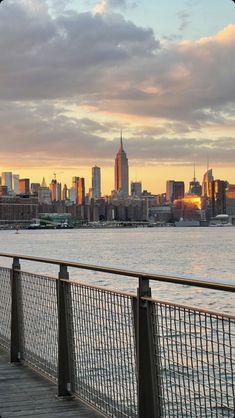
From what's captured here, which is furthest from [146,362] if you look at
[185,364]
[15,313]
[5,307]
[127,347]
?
[5,307]

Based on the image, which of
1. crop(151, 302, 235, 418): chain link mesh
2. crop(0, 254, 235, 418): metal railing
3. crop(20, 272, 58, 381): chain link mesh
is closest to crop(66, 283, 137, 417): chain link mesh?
crop(0, 254, 235, 418): metal railing

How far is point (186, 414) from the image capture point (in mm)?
4828

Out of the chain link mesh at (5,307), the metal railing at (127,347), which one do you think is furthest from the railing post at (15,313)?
the chain link mesh at (5,307)

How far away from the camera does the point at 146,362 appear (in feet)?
16.4

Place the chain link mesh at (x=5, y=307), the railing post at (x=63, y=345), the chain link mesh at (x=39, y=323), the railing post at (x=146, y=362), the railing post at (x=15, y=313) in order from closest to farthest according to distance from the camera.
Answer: the railing post at (x=146, y=362)
the railing post at (x=63, y=345)
the chain link mesh at (x=39, y=323)
the railing post at (x=15, y=313)
the chain link mesh at (x=5, y=307)

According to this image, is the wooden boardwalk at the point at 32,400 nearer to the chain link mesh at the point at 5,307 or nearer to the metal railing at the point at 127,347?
the metal railing at the point at 127,347

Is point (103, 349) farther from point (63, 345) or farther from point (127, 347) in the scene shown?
point (63, 345)

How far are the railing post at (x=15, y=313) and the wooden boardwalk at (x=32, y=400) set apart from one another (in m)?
0.49

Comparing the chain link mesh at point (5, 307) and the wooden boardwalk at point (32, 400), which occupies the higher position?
the chain link mesh at point (5, 307)

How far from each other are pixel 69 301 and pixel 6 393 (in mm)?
972

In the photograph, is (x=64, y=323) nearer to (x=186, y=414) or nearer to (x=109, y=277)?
(x=186, y=414)

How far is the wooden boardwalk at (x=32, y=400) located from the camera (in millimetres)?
5750

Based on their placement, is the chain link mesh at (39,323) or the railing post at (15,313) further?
the railing post at (15,313)

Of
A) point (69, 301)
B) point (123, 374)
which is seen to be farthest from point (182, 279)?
point (69, 301)
